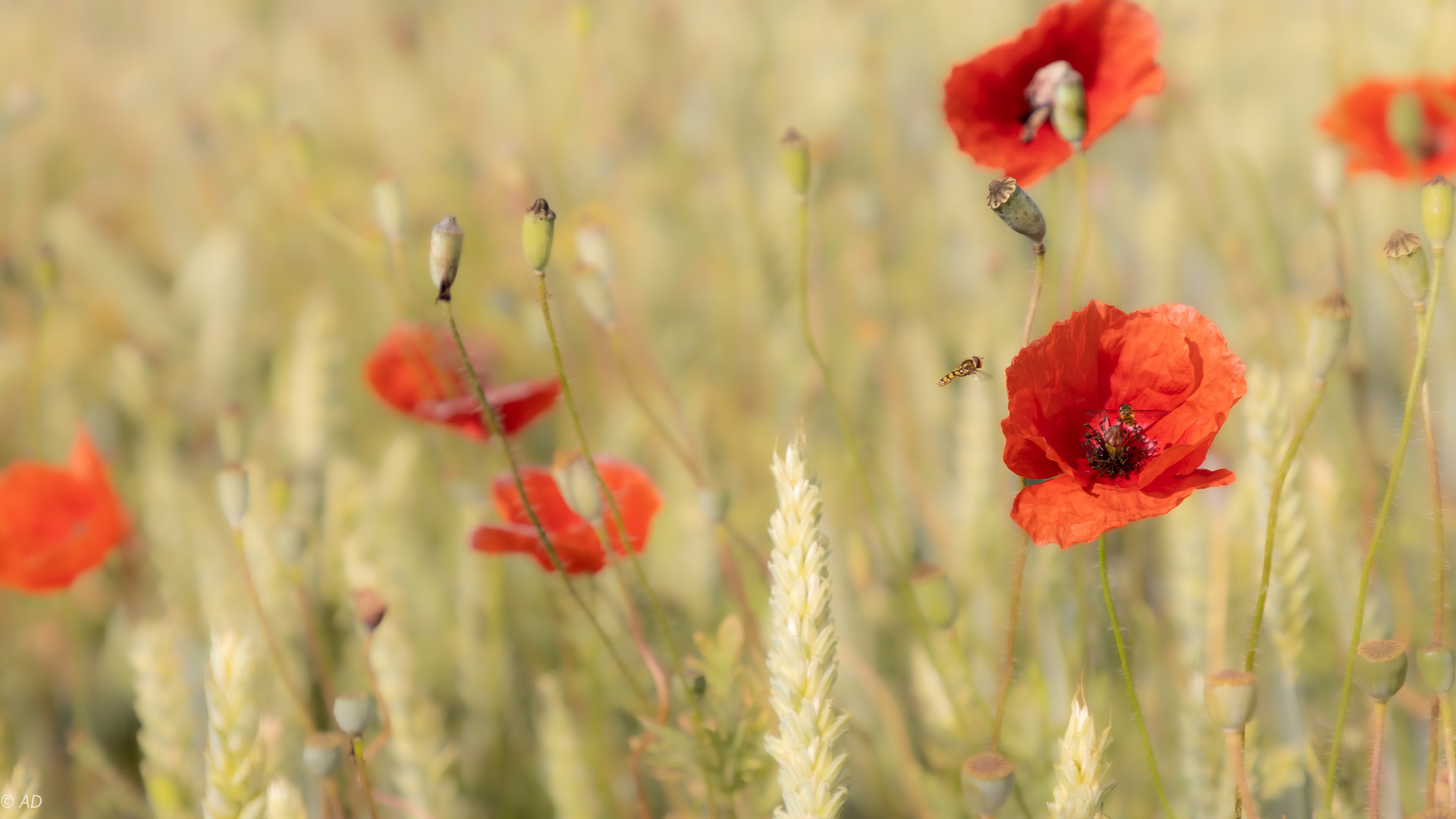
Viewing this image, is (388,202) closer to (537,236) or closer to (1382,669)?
(537,236)

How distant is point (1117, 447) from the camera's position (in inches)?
23.2

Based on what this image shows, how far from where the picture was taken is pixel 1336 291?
0.55 meters

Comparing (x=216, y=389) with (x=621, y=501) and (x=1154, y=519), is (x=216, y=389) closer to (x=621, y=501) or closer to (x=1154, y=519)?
(x=621, y=501)

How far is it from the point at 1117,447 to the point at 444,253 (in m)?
0.39

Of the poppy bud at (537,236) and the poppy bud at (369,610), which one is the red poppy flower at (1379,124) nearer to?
the poppy bud at (537,236)

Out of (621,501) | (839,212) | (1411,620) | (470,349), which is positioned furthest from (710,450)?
(1411,620)

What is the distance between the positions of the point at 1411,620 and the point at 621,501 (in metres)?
0.62

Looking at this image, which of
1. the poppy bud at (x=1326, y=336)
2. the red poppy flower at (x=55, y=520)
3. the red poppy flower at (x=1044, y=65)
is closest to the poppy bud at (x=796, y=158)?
the red poppy flower at (x=1044, y=65)

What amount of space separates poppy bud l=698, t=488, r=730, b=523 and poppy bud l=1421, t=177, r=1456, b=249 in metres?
0.41

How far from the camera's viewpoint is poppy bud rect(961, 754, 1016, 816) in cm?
47

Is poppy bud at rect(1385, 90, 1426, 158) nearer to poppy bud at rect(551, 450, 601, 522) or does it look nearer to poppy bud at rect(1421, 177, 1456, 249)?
poppy bud at rect(1421, 177, 1456, 249)

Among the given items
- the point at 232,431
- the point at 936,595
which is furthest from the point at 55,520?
the point at 936,595

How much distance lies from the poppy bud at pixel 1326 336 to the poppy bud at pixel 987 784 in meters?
0.26

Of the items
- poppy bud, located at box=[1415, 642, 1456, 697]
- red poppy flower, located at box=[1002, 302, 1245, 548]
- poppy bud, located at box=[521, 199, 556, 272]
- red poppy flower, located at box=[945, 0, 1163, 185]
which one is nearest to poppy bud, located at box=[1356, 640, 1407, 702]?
poppy bud, located at box=[1415, 642, 1456, 697]
